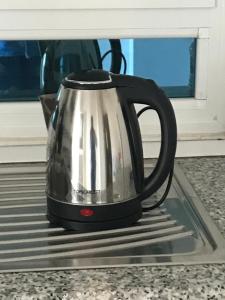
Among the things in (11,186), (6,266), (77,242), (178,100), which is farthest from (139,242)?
(178,100)

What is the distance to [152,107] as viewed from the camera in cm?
98

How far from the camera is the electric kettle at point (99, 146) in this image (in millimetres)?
968

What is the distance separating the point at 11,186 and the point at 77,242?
1.04 feet

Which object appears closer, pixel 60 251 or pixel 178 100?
pixel 60 251

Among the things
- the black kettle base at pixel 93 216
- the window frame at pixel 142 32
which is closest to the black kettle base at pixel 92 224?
the black kettle base at pixel 93 216

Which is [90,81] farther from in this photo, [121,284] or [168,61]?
[168,61]

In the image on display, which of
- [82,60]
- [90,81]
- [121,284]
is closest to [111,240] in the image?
[121,284]

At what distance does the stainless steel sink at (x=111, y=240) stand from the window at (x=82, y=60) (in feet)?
1.11

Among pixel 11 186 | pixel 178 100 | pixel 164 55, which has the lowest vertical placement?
pixel 11 186

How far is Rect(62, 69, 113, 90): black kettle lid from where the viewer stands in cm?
96

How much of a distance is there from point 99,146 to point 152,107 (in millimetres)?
107

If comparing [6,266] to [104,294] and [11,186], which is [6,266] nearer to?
[104,294]

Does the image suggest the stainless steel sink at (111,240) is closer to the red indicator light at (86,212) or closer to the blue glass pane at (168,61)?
the red indicator light at (86,212)

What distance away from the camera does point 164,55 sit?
1399 mm
